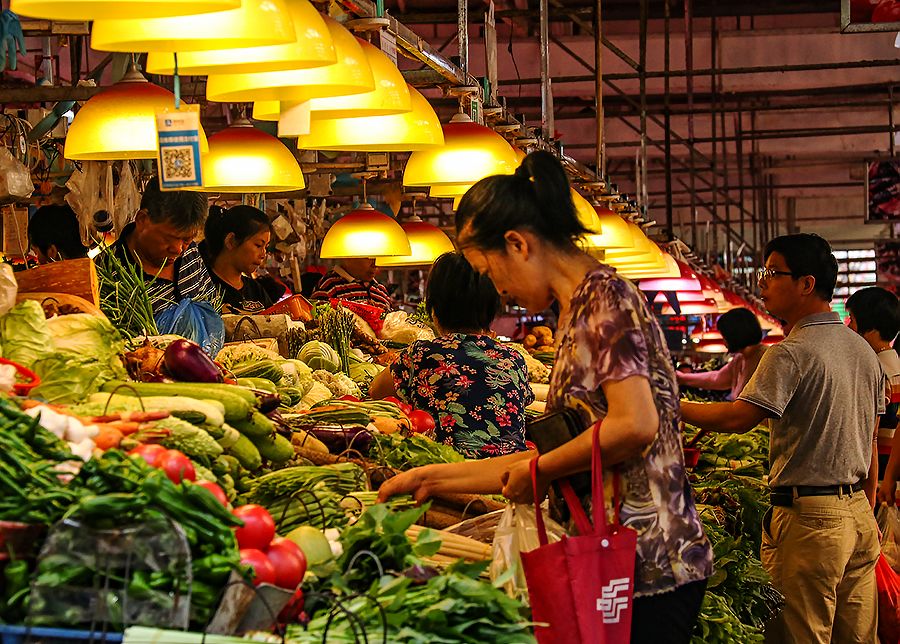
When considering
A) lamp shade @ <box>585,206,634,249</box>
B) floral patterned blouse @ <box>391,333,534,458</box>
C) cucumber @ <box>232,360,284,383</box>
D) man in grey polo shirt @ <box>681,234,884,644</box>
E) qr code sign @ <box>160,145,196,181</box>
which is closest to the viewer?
qr code sign @ <box>160,145,196,181</box>

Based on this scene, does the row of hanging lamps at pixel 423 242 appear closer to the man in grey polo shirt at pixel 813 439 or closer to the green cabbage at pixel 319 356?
the green cabbage at pixel 319 356

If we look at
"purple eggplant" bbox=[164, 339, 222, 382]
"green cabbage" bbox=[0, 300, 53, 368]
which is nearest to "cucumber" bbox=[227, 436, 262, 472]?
"purple eggplant" bbox=[164, 339, 222, 382]

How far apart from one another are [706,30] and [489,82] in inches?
366

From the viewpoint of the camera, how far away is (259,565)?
2398 mm

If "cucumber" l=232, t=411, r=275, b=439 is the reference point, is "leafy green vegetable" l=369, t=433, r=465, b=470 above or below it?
below

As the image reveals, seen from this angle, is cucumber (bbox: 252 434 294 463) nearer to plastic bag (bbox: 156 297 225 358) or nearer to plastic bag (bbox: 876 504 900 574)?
plastic bag (bbox: 156 297 225 358)

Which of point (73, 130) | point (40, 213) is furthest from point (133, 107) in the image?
point (40, 213)

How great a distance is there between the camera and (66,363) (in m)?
3.21

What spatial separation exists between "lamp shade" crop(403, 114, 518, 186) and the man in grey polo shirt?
4.15ft

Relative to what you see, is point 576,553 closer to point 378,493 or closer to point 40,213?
point 378,493

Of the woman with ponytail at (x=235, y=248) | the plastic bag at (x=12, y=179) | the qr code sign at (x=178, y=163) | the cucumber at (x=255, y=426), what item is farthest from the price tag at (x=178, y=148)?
the plastic bag at (x=12, y=179)

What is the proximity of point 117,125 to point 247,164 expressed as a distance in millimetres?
674

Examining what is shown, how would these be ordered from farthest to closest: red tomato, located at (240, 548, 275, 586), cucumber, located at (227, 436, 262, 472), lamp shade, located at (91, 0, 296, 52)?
cucumber, located at (227, 436, 262, 472) → lamp shade, located at (91, 0, 296, 52) → red tomato, located at (240, 548, 275, 586)

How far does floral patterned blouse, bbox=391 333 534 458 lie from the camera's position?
14.8 feet
